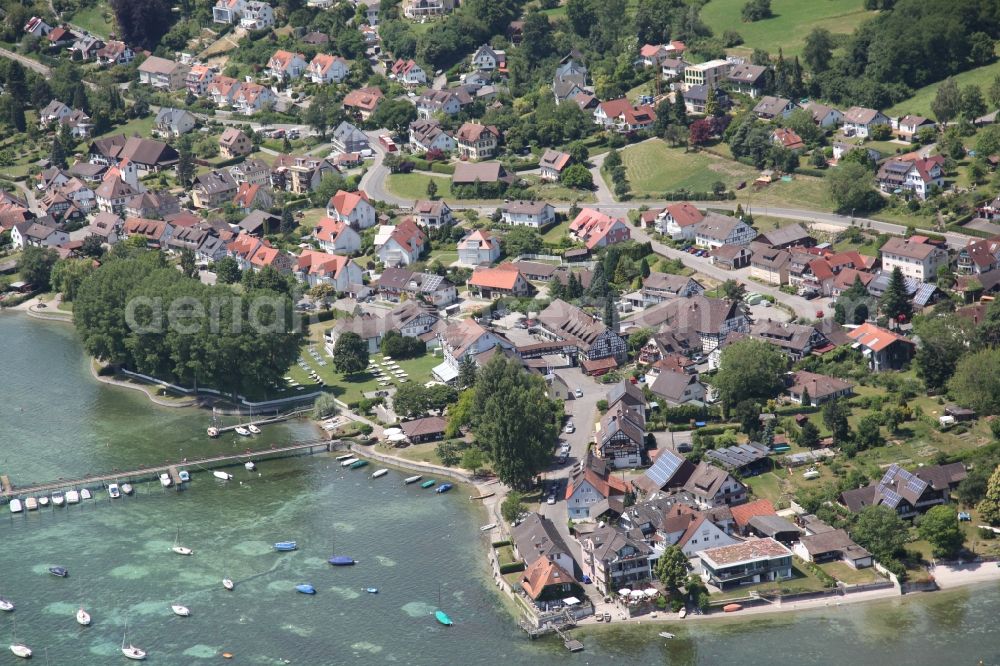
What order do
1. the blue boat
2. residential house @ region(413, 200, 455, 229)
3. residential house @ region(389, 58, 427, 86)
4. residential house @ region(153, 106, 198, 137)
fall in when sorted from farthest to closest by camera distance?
residential house @ region(389, 58, 427, 86) → residential house @ region(153, 106, 198, 137) → residential house @ region(413, 200, 455, 229) → the blue boat

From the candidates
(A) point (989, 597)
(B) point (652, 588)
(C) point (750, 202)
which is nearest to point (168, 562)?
(B) point (652, 588)

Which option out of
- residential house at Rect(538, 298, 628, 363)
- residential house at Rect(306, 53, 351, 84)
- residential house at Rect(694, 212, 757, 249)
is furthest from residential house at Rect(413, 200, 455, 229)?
residential house at Rect(306, 53, 351, 84)

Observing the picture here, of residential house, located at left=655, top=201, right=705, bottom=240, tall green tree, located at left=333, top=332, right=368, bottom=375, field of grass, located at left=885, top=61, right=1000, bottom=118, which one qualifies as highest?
field of grass, located at left=885, top=61, right=1000, bottom=118

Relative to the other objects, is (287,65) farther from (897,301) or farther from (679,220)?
(897,301)

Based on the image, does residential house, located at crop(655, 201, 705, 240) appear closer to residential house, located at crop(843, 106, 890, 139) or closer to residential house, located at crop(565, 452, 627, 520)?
residential house, located at crop(843, 106, 890, 139)

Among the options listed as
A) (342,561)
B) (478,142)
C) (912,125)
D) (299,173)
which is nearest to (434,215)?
(478,142)

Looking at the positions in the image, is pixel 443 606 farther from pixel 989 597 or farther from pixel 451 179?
pixel 451 179
